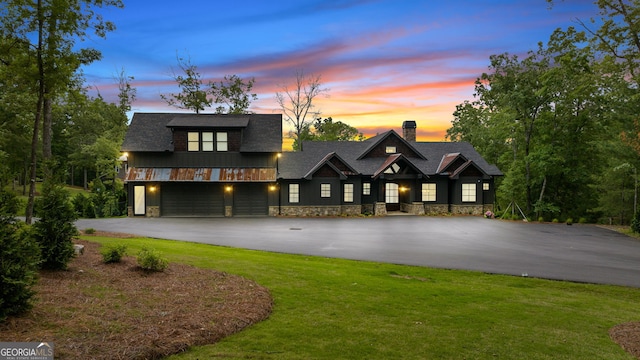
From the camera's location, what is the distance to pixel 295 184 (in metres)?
31.0

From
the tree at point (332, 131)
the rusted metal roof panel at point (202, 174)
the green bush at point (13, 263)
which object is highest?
the tree at point (332, 131)

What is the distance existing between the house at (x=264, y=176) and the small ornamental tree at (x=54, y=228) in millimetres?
20401

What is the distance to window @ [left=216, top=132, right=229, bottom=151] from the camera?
3067cm

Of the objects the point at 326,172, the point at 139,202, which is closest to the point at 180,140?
the point at 139,202

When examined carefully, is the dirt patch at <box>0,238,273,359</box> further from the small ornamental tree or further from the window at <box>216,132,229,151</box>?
the window at <box>216,132,229,151</box>

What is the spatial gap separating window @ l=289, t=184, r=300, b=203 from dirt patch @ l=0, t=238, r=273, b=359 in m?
21.5

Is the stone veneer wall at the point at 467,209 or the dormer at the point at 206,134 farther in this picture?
the stone veneer wall at the point at 467,209

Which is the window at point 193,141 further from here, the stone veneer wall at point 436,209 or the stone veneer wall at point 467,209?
the stone veneer wall at point 467,209

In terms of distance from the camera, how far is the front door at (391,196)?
33.7 meters

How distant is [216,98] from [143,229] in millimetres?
28366

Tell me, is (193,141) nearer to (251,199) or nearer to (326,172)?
(251,199)

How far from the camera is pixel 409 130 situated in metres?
38.0

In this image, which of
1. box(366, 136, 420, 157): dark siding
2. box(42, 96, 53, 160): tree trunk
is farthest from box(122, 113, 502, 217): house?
box(42, 96, 53, 160): tree trunk

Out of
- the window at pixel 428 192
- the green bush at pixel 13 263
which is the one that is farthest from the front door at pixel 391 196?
the green bush at pixel 13 263
